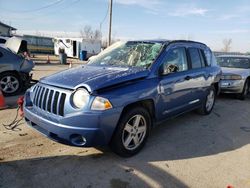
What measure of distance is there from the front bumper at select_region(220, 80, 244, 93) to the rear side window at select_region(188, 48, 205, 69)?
10.5 ft

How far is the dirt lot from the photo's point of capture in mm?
3359

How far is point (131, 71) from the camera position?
4.18 m

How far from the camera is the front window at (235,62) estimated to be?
9.76m

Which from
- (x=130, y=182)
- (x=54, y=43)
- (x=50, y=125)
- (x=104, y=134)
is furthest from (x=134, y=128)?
(x=54, y=43)

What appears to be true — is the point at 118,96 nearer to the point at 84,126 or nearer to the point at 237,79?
the point at 84,126

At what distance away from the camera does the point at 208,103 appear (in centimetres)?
663

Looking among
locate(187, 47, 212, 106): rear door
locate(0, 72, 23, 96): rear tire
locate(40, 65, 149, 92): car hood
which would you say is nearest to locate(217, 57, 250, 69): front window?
locate(187, 47, 212, 106): rear door

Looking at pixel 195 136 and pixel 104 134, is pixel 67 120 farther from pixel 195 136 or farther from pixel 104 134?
pixel 195 136

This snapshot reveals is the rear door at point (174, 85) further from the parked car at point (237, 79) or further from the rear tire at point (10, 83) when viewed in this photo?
the rear tire at point (10, 83)

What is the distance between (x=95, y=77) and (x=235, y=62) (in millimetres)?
7738

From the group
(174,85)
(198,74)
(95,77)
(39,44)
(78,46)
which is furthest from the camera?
(39,44)

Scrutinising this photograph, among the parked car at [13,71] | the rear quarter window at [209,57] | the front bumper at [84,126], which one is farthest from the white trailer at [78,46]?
the front bumper at [84,126]

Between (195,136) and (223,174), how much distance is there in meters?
1.44

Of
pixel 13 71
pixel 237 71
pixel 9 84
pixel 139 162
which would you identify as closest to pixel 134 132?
pixel 139 162
